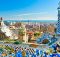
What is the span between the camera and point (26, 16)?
3.00 m

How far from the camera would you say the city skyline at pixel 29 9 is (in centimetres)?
292

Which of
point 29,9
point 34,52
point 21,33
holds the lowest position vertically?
point 34,52

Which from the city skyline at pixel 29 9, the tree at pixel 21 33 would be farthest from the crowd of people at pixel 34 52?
the city skyline at pixel 29 9

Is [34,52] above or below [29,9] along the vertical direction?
below

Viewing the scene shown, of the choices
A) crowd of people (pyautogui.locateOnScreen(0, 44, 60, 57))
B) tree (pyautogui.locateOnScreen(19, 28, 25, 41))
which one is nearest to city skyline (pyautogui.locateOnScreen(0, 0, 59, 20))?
tree (pyautogui.locateOnScreen(19, 28, 25, 41))

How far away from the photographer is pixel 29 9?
299 centimetres

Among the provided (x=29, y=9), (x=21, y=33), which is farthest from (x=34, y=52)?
(x=29, y=9)

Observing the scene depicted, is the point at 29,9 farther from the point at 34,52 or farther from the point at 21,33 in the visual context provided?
the point at 34,52

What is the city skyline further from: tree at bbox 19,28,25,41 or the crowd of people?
the crowd of people

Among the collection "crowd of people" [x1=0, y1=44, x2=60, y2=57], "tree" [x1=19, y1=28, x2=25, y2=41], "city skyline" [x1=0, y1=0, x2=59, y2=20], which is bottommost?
"crowd of people" [x1=0, y1=44, x2=60, y2=57]

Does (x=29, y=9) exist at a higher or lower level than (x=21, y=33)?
higher

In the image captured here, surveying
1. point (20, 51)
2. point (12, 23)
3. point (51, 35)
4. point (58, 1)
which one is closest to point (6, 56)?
point (20, 51)

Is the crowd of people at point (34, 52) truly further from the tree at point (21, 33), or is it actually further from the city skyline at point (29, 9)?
the city skyline at point (29, 9)

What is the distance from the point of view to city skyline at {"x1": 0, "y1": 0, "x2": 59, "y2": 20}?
2.92m
